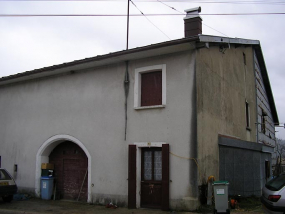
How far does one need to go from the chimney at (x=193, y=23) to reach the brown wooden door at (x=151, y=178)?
15.6ft

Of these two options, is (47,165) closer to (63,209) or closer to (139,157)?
(63,209)

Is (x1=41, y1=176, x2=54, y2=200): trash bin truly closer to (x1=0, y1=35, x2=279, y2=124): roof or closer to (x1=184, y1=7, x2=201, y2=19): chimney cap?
(x1=0, y1=35, x2=279, y2=124): roof

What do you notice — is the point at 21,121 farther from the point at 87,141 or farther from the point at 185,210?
the point at 185,210

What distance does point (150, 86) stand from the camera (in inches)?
446

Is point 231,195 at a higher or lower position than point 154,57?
lower

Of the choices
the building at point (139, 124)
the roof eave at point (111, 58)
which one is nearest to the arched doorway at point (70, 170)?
the building at point (139, 124)

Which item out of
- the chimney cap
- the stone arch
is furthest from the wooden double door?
the chimney cap

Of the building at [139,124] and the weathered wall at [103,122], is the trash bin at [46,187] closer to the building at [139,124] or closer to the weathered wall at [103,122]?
the building at [139,124]

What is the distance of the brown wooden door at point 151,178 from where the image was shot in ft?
34.5

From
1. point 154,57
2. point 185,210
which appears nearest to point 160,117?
point 154,57

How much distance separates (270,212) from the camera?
26.2ft

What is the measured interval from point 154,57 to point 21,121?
7607 millimetres

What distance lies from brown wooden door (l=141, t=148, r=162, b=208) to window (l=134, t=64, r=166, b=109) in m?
1.67

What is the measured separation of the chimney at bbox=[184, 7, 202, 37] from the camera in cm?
1209
